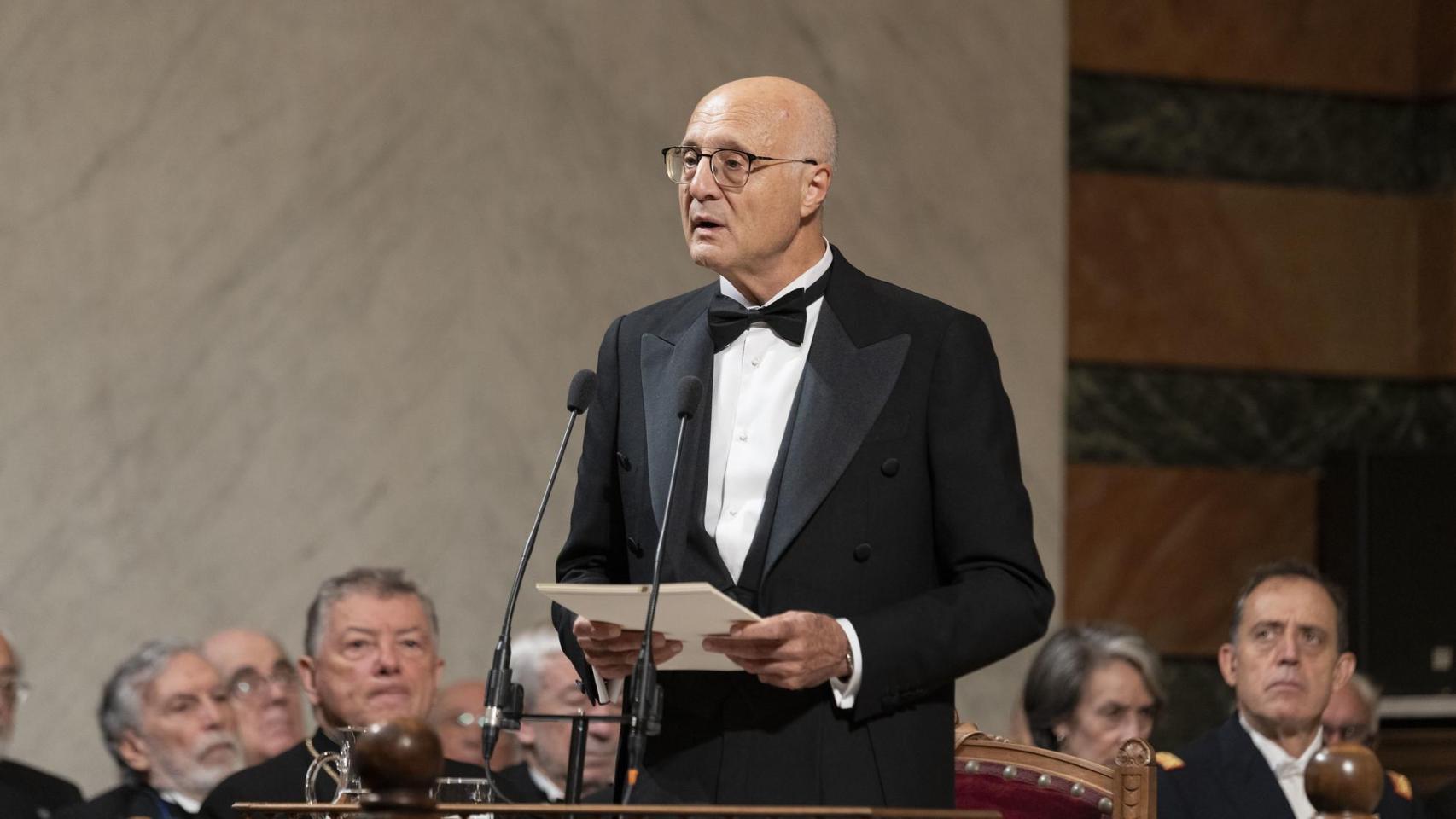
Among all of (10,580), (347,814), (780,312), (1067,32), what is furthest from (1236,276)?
(347,814)

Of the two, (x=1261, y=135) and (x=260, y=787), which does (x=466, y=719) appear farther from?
(x=1261, y=135)

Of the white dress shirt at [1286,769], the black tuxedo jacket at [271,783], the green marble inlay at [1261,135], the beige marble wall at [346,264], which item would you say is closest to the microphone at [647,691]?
the black tuxedo jacket at [271,783]

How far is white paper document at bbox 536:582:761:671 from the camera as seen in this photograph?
1.86m

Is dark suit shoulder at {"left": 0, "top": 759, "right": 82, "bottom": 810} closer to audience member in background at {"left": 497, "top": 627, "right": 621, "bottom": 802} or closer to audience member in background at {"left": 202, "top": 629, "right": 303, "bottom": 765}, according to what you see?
audience member in background at {"left": 202, "top": 629, "right": 303, "bottom": 765}

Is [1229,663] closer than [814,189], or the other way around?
[814,189]

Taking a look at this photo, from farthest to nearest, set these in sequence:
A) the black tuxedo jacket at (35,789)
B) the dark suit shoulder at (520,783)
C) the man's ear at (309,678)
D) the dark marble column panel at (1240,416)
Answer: the dark marble column panel at (1240,416)
the black tuxedo jacket at (35,789)
the man's ear at (309,678)
the dark suit shoulder at (520,783)

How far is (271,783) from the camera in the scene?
3.88 m

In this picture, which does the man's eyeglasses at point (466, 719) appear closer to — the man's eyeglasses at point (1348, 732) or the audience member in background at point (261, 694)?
the audience member in background at point (261, 694)

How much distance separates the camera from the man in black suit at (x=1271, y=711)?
13.0 feet

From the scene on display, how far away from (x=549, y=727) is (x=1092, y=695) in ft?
3.85

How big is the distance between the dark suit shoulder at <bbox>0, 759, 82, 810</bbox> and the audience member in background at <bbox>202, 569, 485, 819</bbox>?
Result: 2.37ft

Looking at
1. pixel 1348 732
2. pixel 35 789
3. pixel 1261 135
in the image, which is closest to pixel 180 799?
pixel 35 789

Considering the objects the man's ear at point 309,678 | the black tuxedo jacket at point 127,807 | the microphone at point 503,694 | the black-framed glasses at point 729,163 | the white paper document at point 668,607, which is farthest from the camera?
the black tuxedo jacket at point 127,807

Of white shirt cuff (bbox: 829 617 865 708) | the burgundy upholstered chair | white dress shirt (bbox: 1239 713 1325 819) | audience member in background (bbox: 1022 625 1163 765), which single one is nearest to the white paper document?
white shirt cuff (bbox: 829 617 865 708)
